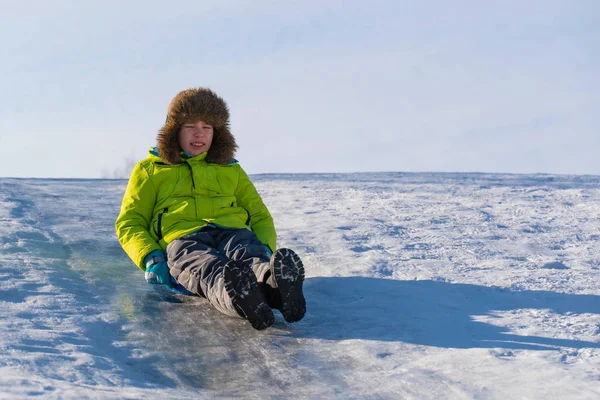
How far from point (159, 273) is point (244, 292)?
34.0 inches

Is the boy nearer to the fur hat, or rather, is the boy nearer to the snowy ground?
the fur hat

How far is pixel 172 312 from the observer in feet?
11.4

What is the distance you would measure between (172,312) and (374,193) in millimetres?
4254

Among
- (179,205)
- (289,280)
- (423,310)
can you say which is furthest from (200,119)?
(423,310)

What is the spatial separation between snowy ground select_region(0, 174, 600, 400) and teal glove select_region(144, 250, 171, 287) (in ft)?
0.27

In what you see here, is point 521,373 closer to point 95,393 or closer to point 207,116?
point 95,393

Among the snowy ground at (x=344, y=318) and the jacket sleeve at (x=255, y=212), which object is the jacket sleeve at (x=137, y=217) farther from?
the jacket sleeve at (x=255, y=212)

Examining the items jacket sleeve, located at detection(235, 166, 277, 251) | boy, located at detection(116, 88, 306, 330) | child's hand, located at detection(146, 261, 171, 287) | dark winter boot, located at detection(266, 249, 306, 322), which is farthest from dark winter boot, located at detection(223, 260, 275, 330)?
jacket sleeve, located at detection(235, 166, 277, 251)

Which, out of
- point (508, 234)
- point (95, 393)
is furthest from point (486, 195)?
point (95, 393)

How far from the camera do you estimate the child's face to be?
4332 mm

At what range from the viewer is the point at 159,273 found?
3762 millimetres

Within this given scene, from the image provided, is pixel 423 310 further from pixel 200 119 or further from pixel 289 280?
pixel 200 119

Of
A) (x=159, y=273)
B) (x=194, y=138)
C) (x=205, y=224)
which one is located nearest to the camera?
(x=159, y=273)

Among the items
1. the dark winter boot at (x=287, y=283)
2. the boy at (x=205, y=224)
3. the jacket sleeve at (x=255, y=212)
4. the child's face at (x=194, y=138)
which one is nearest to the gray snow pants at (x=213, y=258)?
the boy at (x=205, y=224)
